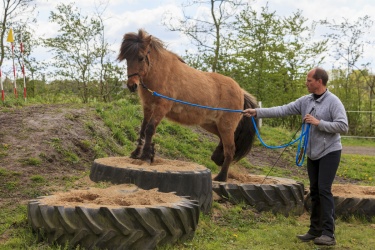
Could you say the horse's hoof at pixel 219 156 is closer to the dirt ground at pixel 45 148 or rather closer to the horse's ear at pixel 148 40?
the dirt ground at pixel 45 148

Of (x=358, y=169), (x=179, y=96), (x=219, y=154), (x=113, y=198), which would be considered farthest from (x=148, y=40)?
(x=358, y=169)

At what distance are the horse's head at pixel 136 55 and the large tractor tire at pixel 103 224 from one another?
6.36 ft

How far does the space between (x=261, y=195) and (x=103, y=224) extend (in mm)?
3173

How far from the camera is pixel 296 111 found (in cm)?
574

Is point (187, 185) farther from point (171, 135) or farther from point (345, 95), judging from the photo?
point (345, 95)

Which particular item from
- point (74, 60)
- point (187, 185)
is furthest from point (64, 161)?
point (74, 60)

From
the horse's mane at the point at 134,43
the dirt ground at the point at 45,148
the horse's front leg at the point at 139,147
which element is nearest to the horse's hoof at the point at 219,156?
the dirt ground at the point at 45,148

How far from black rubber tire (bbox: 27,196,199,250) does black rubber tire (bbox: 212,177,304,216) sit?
2419 millimetres

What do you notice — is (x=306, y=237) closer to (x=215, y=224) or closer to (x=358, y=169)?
(x=215, y=224)

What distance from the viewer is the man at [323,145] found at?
5.19 meters

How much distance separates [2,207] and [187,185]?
2114 mm

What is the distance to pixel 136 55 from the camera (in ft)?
19.4

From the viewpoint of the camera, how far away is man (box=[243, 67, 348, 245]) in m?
5.19

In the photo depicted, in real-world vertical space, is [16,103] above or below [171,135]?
above
